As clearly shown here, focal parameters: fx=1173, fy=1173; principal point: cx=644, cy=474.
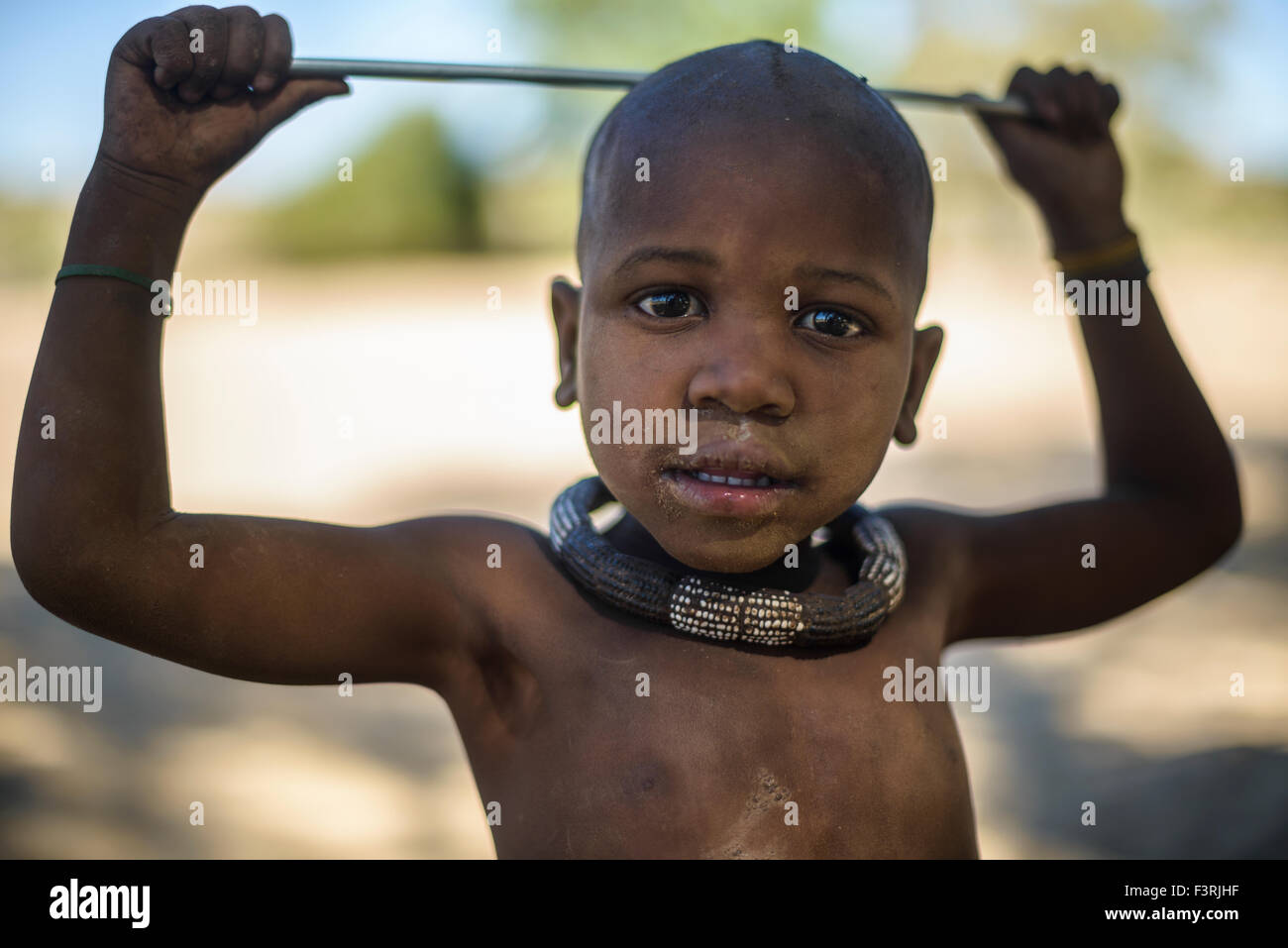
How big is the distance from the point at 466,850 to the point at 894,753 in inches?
87.2

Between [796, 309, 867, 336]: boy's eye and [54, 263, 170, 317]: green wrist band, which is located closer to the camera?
[54, 263, 170, 317]: green wrist band

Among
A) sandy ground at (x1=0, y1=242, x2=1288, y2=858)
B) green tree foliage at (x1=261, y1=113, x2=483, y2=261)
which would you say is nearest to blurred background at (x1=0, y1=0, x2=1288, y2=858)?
sandy ground at (x1=0, y1=242, x2=1288, y2=858)

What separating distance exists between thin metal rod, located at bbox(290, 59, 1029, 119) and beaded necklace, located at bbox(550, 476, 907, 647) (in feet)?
2.24

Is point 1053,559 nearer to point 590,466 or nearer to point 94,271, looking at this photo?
point 94,271

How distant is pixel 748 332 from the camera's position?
1.58m

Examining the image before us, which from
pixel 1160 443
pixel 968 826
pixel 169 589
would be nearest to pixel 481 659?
pixel 169 589

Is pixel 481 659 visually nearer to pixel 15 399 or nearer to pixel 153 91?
pixel 153 91

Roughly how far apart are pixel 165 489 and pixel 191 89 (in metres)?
0.56

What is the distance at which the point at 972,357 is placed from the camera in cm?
1389

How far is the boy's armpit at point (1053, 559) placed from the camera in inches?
81.4

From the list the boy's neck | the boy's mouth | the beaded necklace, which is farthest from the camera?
the boy's neck

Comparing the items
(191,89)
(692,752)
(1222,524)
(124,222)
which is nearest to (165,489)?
(124,222)

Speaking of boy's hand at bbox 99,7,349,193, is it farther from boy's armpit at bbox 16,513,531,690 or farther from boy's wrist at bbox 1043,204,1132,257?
boy's wrist at bbox 1043,204,1132,257

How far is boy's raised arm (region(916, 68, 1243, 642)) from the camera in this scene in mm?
2158
